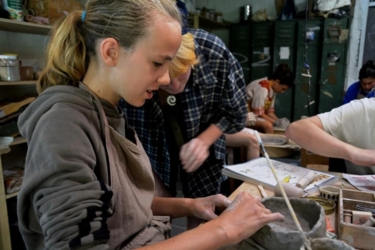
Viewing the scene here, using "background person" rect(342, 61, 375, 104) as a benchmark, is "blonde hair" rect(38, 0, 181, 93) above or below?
above

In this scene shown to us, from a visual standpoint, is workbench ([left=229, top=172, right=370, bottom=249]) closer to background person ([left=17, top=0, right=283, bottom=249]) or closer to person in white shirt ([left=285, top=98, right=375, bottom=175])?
person in white shirt ([left=285, top=98, right=375, bottom=175])

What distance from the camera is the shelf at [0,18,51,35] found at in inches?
73.5

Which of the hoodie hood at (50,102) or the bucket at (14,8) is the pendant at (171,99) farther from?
the bucket at (14,8)

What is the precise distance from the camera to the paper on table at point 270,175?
3.57ft

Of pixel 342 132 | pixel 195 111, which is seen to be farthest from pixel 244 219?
pixel 342 132

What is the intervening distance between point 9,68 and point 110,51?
161 centimetres

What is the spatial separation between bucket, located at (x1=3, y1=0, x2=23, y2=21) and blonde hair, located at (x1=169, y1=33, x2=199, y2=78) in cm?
145

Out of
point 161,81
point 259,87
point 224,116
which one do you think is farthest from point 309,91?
point 161,81

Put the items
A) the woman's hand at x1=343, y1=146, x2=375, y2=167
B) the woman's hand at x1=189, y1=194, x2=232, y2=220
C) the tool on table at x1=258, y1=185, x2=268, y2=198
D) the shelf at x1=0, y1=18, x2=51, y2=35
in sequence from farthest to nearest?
the shelf at x1=0, y1=18, x2=51, y2=35, the woman's hand at x1=343, y1=146, x2=375, y2=167, the tool on table at x1=258, y1=185, x2=268, y2=198, the woman's hand at x1=189, y1=194, x2=232, y2=220

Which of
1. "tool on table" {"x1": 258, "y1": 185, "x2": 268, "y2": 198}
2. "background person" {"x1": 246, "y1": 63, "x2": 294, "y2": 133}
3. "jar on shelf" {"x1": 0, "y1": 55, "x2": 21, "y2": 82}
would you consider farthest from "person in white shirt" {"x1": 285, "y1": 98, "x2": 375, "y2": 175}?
"background person" {"x1": 246, "y1": 63, "x2": 294, "y2": 133}

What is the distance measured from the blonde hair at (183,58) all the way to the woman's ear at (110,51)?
0.33 metres

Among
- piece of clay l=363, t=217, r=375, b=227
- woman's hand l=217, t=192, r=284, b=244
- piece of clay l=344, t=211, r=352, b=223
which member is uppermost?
woman's hand l=217, t=192, r=284, b=244

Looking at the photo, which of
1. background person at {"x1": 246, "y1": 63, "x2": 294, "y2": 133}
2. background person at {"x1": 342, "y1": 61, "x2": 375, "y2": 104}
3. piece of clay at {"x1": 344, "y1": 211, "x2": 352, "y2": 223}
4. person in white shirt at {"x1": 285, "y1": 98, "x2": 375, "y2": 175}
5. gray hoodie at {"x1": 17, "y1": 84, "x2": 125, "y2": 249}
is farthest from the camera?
background person at {"x1": 246, "y1": 63, "x2": 294, "y2": 133}

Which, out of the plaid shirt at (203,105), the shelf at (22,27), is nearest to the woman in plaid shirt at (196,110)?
the plaid shirt at (203,105)
